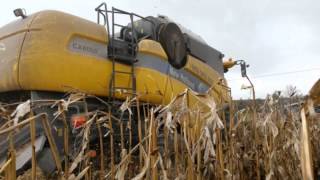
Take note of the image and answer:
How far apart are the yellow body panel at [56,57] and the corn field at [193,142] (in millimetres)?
851

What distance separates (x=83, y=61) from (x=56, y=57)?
347mm

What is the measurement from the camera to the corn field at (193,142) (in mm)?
2061

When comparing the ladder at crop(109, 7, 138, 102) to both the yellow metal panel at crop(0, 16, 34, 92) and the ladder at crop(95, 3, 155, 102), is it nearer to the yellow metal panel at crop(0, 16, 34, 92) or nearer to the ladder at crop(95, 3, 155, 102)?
the ladder at crop(95, 3, 155, 102)

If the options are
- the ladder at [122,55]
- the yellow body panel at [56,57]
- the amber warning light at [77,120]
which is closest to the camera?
the amber warning light at [77,120]

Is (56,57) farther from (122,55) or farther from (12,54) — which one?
(122,55)

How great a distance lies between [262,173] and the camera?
3316mm

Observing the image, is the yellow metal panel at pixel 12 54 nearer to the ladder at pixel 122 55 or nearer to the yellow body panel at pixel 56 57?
the yellow body panel at pixel 56 57

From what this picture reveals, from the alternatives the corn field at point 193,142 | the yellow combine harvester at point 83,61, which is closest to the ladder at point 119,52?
the yellow combine harvester at point 83,61

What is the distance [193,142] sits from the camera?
2.38m

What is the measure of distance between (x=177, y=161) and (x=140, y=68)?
2.83 m

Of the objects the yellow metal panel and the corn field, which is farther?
the yellow metal panel

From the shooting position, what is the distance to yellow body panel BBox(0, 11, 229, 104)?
4340mm

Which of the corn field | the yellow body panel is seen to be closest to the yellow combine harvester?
the yellow body panel

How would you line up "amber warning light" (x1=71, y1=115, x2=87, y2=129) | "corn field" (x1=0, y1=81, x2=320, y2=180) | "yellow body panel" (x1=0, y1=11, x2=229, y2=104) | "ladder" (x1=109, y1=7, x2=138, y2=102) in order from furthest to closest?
"ladder" (x1=109, y1=7, x2=138, y2=102), "yellow body panel" (x1=0, y1=11, x2=229, y2=104), "amber warning light" (x1=71, y1=115, x2=87, y2=129), "corn field" (x1=0, y1=81, x2=320, y2=180)
